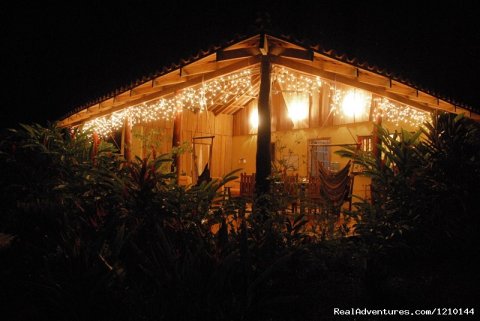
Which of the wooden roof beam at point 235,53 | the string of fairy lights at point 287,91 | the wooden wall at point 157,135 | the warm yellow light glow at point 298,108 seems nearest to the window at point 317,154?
the warm yellow light glow at point 298,108

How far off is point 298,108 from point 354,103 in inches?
81.5

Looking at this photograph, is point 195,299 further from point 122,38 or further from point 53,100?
point 53,100

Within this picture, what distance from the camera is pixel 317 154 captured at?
31.7ft

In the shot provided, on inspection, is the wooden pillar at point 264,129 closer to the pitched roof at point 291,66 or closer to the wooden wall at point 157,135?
the pitched roof at point 291,66

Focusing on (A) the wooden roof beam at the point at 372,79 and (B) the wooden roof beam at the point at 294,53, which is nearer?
(B) the wooden roof beam at the point at 294,53

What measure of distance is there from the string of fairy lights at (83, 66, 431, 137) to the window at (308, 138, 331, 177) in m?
1.00

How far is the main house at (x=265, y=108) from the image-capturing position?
4.50 meters

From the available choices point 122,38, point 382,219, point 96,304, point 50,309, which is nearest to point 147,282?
point 96,304

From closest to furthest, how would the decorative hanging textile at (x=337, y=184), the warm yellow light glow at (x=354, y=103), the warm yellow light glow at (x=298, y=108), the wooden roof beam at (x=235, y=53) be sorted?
the wooden roof beam at (x=235, y=53), the decorative hanging textile at (x=337, y=184), the warm yellow light glow at (x=354, y=103), the warm yellow light glow at (x=298, y=108)

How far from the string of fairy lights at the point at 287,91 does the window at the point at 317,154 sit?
1.00m

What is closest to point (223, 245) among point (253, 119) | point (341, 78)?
point (341, 78)

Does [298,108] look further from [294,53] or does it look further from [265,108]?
[294,53]

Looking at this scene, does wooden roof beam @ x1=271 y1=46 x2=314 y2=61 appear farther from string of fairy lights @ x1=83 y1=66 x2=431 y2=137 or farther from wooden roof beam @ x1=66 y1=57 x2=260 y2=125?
string of fairy lights @ x1=83 y1=66 x2=431 y2=137

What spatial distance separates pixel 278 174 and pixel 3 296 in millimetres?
3096
